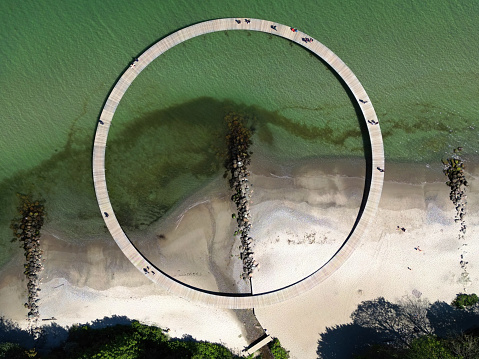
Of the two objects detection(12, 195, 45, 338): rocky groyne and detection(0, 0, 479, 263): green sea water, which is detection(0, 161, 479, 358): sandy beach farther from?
detection(0, 0, 479, 263): green sea water

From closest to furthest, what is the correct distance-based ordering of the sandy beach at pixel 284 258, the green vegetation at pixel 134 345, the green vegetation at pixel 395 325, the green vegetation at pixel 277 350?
1. the green vegetation at pixel 134 345
2. the green vegetation at pixel 277 350
3. the green vegetation at pixel 395 325
4. the sandy beach at pixel 284 258

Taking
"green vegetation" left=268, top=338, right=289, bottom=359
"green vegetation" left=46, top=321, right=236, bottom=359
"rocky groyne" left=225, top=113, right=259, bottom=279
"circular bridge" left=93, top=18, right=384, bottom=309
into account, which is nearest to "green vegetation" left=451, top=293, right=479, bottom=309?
"circular bridge" left=93, top=18, right=384, bottom=309

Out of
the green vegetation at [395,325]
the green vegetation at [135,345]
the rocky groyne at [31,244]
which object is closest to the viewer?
the green vegetation at [135,345]

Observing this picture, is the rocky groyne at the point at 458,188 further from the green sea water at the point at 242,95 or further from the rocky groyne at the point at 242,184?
the rocky groyne at the point at 242,184

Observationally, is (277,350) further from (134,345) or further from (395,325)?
(134,345)

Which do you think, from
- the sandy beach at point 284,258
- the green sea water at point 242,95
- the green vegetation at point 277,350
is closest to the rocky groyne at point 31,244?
the sandy beach at point 284,258

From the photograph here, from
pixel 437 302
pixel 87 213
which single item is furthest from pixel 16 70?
pixel 437 302
